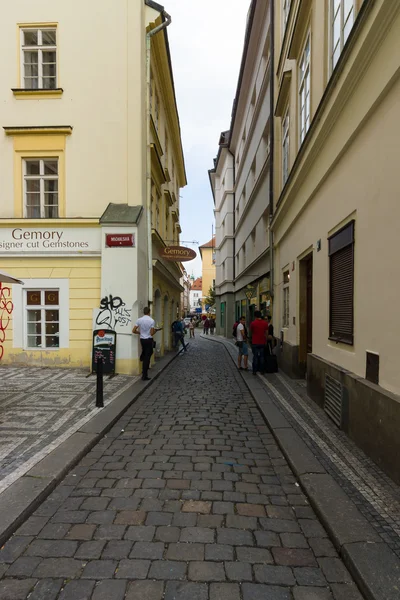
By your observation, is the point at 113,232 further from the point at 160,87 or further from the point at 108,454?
the point at 160,87

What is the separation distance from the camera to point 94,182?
10.3 meters

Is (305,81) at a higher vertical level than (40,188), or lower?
higher

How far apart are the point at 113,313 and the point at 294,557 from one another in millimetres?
7784

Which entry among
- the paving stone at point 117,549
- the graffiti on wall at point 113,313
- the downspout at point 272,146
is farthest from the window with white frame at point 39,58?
the paving stone at point 117,549

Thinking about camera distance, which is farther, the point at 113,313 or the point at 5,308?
the point at 5,308

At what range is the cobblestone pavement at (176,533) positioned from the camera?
2445 mm

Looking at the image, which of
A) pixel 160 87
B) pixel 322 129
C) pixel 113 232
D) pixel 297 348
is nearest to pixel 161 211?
pixel 160 87

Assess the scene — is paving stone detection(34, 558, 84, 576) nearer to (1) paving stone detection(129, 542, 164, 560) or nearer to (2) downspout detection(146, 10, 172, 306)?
(1) paving stone detection(129, 542, 164, 560)

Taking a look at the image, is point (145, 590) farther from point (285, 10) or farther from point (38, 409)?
point (285, 10)

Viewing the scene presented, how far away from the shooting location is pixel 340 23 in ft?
20.0

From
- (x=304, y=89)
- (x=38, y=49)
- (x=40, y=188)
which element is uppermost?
(x=38, y=49)

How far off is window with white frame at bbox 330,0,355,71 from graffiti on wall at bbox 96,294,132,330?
6698 mm

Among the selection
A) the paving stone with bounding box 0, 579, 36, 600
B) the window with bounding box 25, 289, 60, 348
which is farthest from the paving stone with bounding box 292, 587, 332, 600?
the window with bounding box 25, 289, 60, 348

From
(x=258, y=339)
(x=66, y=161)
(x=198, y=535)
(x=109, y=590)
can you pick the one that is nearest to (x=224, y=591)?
(x=198, y=535)
